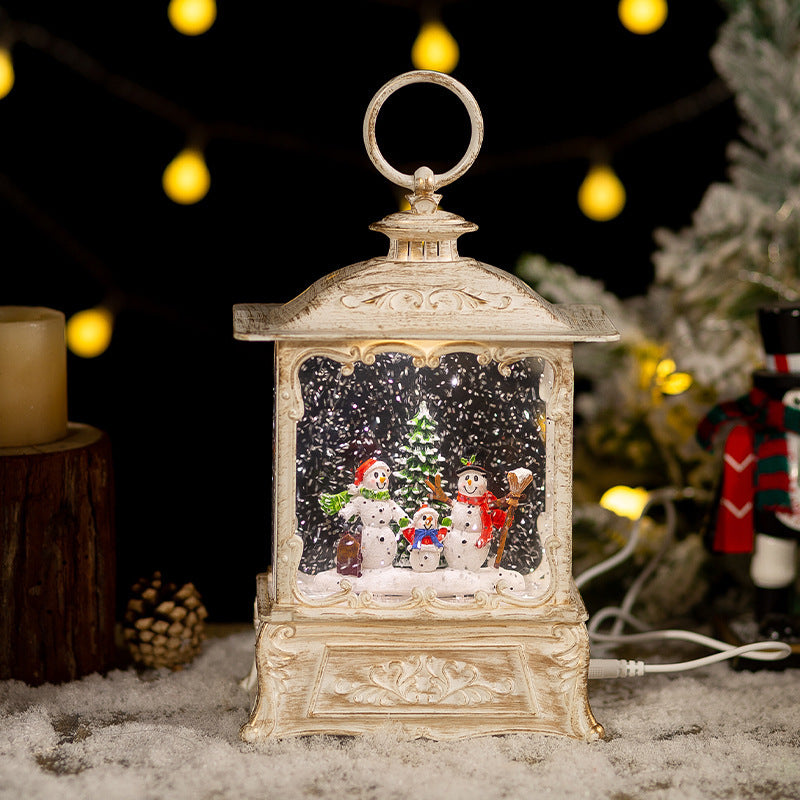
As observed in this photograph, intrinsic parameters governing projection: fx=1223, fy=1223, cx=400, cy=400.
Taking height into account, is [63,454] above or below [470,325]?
below

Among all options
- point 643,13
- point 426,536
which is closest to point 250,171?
point 643,13

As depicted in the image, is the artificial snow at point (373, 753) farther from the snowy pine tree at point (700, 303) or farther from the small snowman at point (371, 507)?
the snowy pine tree at point (700, 303)

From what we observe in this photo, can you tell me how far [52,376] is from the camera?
63.0 inches

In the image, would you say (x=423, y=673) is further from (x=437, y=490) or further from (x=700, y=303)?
(x=700, y=303)

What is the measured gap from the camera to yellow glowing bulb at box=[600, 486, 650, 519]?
6.18 feet

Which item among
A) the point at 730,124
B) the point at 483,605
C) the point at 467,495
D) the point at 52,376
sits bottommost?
the point at 483,605

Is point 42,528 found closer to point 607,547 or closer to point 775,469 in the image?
point 607,547

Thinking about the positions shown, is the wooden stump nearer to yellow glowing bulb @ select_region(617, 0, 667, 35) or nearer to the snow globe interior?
the snow globe interior

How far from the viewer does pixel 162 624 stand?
1624mm

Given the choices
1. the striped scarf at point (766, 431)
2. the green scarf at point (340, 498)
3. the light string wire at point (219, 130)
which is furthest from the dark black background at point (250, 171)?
the green scarf at point (340, 498)

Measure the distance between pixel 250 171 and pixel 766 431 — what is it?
88cm

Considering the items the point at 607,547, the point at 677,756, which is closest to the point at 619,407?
the point at 607,547

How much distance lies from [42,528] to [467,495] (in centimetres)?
54

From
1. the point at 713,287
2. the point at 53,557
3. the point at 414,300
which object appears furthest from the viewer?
the point at 713,287
